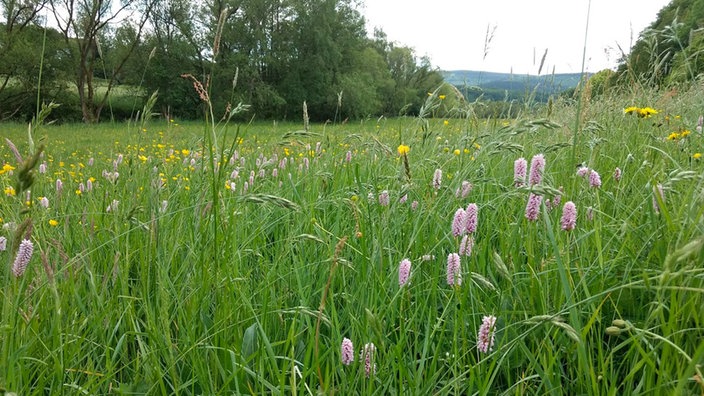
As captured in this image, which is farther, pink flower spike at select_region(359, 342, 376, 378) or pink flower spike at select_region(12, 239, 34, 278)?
pink flower spike at select_region(12, 239, 34, 278)

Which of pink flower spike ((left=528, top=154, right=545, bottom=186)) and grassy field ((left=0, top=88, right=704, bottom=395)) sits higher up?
pink flower spike ((left=528, top=154, right=545, bottom=186))

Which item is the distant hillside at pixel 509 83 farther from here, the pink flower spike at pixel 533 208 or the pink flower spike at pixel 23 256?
the pink flower spike at pixel 23 256

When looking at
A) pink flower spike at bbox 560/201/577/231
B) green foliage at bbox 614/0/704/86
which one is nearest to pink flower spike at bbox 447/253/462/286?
pink flower spike at bbox 560/201/577/231

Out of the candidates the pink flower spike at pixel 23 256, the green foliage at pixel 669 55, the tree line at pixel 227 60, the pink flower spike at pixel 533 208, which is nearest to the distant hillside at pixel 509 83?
the green foliage at pixel 669 55

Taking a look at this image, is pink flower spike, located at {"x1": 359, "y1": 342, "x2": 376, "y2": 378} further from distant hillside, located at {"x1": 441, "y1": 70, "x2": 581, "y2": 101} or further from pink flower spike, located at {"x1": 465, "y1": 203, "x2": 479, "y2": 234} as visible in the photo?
distant hillside, located at {"x1": 441, "y1": 70, "x2": 581, "y2": 101}

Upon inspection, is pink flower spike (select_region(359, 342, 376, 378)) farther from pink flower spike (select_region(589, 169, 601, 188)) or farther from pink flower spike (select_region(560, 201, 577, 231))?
pink flower spike (select_region(589, 169, 601, 188))

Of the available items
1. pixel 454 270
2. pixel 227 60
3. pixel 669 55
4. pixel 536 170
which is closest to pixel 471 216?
pixel 454 270

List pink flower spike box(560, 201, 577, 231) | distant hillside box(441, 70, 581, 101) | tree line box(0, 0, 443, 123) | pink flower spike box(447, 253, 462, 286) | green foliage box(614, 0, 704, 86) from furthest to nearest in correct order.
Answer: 1. tree line box(0, 0, 443, 123)
2. distant hillside box(441, 70, 581, 101)
3. green foliage box(614, 0, 704, 86)
4. pink flower spike box(560, 201, 577, 231)
5. pink flower spike box(447, 253, 462, 286)

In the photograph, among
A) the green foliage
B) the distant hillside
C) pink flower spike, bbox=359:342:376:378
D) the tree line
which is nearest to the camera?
pink flower spike, bbox=359:342:376:378

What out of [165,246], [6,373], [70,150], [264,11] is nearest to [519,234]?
[165,246]

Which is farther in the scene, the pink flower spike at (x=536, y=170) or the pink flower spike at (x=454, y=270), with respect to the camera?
the pink flower spike at (x=536, y=170)

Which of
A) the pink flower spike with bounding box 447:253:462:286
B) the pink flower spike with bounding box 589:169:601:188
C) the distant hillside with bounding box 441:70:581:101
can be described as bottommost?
the pink flower spike with bounding box 447:253:462:286

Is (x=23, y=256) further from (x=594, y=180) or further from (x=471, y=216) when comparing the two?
(x=594, y=180)

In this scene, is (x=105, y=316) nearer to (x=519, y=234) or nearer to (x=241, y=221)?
(x=241, y=221)
